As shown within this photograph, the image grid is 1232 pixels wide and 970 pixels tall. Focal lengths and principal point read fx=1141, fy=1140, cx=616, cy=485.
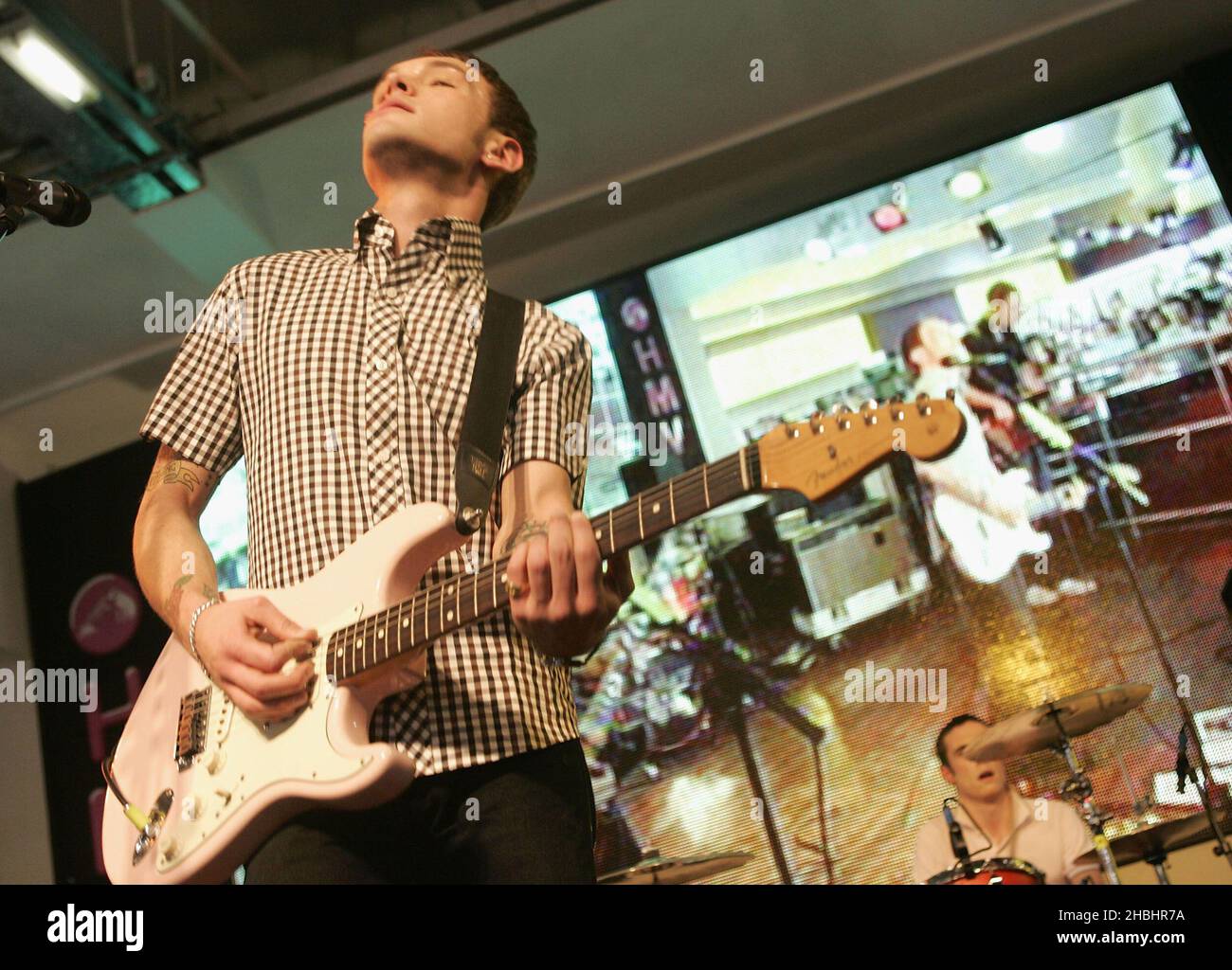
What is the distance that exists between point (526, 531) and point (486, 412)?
25 centimetres

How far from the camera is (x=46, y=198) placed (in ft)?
5.47

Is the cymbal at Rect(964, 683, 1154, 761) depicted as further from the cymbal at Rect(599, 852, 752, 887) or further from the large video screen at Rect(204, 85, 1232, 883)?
the cymbal at Rect(599, 852, 752, 887)

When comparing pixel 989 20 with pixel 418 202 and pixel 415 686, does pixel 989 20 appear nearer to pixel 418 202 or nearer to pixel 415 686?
pixel 418 202

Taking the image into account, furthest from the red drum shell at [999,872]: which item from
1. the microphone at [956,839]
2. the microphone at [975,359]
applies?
the microphone at [975,359]

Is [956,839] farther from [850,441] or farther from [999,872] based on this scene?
[850,441]

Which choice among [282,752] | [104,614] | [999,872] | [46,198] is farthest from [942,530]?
[104,614]

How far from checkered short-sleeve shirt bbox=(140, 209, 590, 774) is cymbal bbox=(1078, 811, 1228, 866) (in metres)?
2.87

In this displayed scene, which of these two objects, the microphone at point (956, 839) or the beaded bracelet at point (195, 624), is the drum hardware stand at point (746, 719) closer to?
the microphone at point (956, 839)

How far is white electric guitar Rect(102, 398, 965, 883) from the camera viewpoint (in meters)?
1.45

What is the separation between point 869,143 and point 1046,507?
1.86 metres

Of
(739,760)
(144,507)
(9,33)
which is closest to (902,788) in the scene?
(739,760)

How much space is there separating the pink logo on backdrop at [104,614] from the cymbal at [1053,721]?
3.94m

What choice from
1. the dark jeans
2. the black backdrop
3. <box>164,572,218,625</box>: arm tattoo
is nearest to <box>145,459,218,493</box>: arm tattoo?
<box>164,572,218,625</box>: arm tattoo

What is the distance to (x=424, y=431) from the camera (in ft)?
5.59
